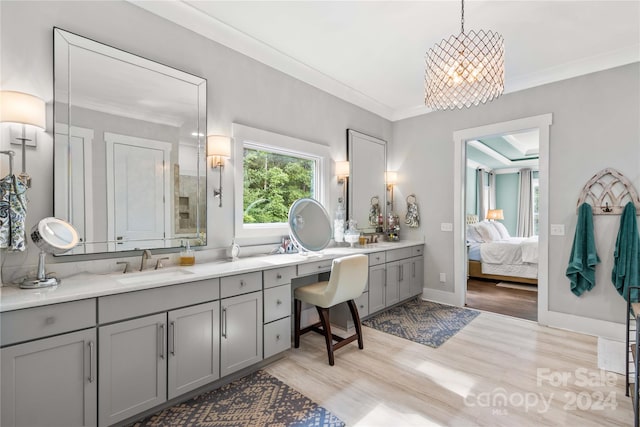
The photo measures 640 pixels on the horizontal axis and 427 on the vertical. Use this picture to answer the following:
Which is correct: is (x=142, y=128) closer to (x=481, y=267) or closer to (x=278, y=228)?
(x=278, y=228)

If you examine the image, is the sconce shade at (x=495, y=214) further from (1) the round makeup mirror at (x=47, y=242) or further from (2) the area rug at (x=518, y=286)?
(1) the round makeup mirror at (x=47, y=242)

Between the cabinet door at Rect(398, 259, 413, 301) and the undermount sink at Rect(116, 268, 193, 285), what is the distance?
107 inches

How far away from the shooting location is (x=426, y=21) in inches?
99.8

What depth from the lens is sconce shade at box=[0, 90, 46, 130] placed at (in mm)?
1609

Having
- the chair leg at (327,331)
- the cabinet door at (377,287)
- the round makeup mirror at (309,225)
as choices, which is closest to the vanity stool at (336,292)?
the chair leg at (327,331)

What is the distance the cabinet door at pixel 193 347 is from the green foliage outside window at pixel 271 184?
3.81 ft

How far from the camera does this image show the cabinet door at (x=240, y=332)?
2160mm

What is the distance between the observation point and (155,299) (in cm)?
183

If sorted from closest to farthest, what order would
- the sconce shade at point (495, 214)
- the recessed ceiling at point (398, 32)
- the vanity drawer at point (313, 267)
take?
1. the recessed ceiling at point (398, 32)
2. the vanity drawer at point (313, 267)
3. the sconce shade at point (495, 214)

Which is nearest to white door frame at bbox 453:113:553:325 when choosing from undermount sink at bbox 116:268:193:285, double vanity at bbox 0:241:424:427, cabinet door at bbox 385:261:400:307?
cabinet door at bbox 385:261:400:307

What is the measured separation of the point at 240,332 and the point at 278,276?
506 mm

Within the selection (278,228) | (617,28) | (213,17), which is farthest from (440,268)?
(213,17)

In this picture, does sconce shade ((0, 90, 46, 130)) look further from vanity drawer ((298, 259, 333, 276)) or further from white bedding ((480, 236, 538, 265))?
white bedding ((480, 236, 538, 265))

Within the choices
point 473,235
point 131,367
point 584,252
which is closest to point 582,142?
point 584,252
